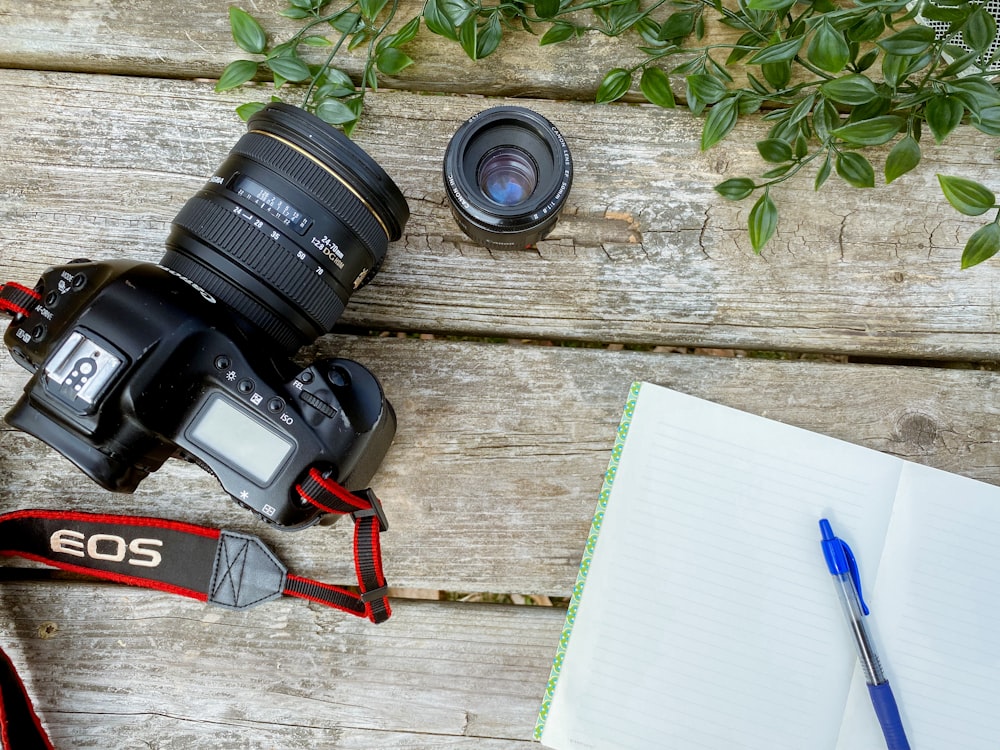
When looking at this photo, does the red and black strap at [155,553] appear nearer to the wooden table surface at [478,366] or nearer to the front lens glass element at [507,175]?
the wooden table surface at [478,366]

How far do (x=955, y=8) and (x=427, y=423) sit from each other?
57 centimetres

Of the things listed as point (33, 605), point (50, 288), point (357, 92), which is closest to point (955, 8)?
point (357, 92)

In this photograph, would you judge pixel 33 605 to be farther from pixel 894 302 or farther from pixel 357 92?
pixel 894 302

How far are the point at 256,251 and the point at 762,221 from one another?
45cm

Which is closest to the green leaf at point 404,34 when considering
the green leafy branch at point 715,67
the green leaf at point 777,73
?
the green leafy branch at point 715,67

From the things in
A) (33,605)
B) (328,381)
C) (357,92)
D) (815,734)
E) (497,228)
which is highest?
(357,92)

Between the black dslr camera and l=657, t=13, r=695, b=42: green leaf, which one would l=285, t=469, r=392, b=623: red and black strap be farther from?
l=657, t=13, r=695, b=42: green leaf

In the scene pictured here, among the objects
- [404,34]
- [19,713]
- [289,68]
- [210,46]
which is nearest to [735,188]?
[404,34]

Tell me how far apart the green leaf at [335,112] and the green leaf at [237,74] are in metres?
0.08

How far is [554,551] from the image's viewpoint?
73cm

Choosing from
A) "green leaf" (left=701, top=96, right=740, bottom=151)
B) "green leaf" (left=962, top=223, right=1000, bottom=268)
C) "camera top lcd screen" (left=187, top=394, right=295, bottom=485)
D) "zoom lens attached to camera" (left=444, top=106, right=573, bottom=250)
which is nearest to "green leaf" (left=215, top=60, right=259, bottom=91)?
"zoom lens attached to camera" (left=444, top=106, right=573, bottom=250)

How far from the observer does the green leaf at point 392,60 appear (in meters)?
0.71

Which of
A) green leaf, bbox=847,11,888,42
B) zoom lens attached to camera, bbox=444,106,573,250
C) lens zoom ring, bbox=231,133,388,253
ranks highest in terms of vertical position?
green leaf, bbox=847,11,888,42

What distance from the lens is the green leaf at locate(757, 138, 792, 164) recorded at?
0.69 m
